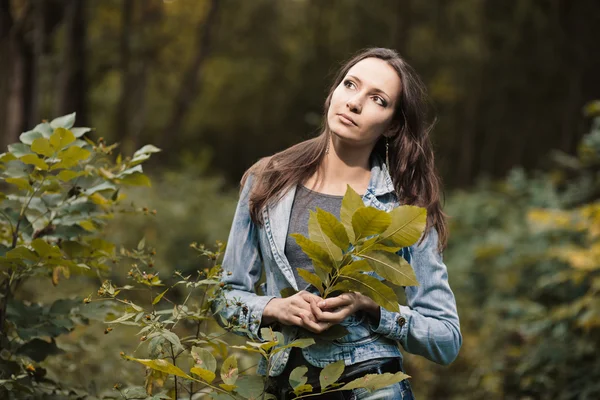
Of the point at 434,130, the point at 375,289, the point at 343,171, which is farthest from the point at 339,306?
the point at 434,130

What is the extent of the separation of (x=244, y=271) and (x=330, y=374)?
54cm

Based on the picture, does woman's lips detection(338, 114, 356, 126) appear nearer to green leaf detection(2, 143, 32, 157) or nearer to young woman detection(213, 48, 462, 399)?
young woman detection(213, 48, 462, 399)

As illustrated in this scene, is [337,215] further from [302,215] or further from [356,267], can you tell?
[356,267]

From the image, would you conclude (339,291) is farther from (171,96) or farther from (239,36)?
(171,96)

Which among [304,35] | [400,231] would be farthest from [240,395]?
[304,35]

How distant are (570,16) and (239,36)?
14.2 meters

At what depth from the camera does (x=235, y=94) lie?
1293 inches

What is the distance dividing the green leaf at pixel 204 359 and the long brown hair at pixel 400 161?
569 mm

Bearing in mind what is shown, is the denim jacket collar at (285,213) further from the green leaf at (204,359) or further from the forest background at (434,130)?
the forest background at (434,130)

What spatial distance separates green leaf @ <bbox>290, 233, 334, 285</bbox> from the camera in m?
1.88

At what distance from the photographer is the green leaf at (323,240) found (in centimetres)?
190

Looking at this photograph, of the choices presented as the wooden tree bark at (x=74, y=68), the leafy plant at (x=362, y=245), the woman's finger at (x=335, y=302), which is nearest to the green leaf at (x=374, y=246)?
the leafy plant at (x=362, y=245)

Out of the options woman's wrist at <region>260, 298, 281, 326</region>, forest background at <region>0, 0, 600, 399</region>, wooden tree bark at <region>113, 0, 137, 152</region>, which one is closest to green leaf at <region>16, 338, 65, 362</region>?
forest background at <region>0, 0, 600, 399</region>

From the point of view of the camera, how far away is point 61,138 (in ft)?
7.78
